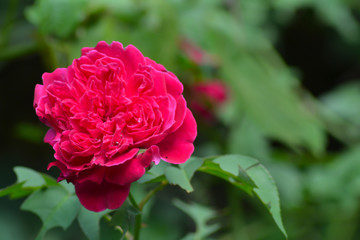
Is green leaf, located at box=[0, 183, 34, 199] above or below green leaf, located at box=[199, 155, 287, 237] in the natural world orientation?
below

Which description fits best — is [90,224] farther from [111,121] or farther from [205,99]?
[205,99]

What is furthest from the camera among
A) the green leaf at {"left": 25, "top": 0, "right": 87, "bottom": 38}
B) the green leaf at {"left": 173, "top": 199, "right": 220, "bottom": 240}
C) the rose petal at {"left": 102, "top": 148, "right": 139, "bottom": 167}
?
the green leaf at {"left": 25, "top": 0, "right": 87, "bottom": 38}

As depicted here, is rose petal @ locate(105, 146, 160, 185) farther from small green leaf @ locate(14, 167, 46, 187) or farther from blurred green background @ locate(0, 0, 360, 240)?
blurred green background @ locate(0, 0, 360, 240)

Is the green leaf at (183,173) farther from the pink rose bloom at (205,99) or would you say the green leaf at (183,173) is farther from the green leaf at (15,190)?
the pink rose bloom at (205,99)

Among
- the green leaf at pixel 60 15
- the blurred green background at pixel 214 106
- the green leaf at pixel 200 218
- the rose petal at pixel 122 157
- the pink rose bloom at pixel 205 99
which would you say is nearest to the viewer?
the rose petal at pixel 122 157

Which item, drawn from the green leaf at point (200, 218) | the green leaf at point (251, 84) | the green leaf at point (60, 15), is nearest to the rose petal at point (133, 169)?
the green leaf at point (200, 218)

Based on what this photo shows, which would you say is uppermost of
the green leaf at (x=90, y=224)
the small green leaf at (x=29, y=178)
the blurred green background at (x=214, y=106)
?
the small green leaf at (x=29, y=178)

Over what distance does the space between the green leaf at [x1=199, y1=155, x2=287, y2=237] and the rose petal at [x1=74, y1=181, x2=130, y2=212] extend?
2.6 inches

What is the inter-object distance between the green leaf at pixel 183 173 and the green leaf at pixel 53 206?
0.08m

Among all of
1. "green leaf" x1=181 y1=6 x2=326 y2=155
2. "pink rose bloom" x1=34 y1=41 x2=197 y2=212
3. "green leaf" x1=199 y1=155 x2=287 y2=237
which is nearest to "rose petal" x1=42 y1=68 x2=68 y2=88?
"pink rose bloom" x1=34 y1=41 x2=197 y2=212

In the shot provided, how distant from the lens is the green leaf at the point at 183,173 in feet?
1.07

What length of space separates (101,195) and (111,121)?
0.16 ft

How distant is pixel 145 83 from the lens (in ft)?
1.06

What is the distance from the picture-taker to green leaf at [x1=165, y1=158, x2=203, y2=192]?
0.33 m
